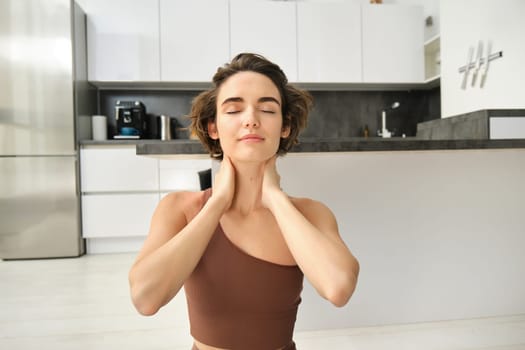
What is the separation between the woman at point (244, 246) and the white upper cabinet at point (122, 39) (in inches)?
128

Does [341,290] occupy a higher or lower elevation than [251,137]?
lower

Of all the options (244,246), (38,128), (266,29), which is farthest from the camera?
(266,29)

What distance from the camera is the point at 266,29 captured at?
3.86 meters

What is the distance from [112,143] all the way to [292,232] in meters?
3.15

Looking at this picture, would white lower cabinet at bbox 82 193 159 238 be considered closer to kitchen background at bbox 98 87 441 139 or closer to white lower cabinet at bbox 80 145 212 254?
white lower cabinet at bbox 80 145 212 254

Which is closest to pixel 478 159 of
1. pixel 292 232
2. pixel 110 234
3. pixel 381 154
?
pixel 381 154

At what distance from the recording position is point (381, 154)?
169cm

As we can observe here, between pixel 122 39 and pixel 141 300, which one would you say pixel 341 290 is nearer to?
pixel 141 300

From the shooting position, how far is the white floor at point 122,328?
5.21 feet

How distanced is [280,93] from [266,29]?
10.8 feet

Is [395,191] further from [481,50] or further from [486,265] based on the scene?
[481,50]

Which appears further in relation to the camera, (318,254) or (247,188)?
(247,188)

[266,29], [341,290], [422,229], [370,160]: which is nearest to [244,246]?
[341,290]

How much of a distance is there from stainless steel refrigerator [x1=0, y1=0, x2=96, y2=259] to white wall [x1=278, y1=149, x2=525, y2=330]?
259 centimetres
